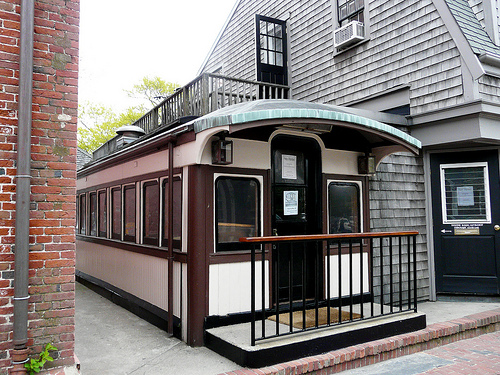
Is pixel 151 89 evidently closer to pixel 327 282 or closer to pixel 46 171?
pixel 327 282

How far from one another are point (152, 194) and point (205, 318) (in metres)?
2.08

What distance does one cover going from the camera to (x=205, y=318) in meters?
4.61

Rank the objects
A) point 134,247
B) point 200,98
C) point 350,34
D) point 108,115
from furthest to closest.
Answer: point 108,115
point 350,34
point 200,98
point 134,247

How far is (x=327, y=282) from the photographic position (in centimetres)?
443

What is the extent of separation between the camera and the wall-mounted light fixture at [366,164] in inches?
236

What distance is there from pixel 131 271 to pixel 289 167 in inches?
114

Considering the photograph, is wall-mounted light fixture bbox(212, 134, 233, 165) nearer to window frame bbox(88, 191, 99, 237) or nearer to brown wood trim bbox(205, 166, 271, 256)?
brown wood trim bbox(205, 166, 271, 256)

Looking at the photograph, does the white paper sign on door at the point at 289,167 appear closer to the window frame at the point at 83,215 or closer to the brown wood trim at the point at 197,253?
the brown wood trim at the point at 197,253

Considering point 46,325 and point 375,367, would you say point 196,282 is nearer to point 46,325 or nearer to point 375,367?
point 46,325


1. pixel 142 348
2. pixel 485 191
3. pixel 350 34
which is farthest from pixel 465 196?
pixel 142 348

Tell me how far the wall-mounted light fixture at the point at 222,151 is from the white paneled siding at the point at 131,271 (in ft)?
5.10

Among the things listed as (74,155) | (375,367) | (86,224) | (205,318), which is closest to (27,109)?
(74,155)

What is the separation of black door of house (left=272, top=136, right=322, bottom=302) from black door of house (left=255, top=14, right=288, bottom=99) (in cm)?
501

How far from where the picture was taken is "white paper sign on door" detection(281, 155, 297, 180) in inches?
218
